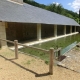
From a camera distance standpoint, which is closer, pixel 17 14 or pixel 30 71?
pixel 30 71

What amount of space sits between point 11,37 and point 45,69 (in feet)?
31.7

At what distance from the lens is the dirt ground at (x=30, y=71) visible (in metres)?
5.12

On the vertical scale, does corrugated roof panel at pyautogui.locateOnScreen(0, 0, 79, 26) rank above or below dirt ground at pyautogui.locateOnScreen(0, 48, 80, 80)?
above

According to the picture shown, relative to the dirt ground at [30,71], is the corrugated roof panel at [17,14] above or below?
above

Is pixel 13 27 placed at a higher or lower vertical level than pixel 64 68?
higher

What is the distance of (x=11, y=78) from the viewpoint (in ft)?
16.3

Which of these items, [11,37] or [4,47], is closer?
[4,47]

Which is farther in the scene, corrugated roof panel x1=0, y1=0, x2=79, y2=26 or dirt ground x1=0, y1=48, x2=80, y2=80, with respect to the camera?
corrugated roof panel x1=0, y1=0, x2=79, y2=26

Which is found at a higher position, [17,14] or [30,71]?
[17,14]

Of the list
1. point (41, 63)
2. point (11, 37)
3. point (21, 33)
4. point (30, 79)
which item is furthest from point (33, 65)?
point (21, 33)

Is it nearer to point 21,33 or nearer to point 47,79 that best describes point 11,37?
point 21,33

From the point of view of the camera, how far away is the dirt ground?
5117 millimetres

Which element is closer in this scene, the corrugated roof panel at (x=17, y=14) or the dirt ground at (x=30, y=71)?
the dirt ground at (x=30, y=71)

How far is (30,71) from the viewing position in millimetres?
5625
